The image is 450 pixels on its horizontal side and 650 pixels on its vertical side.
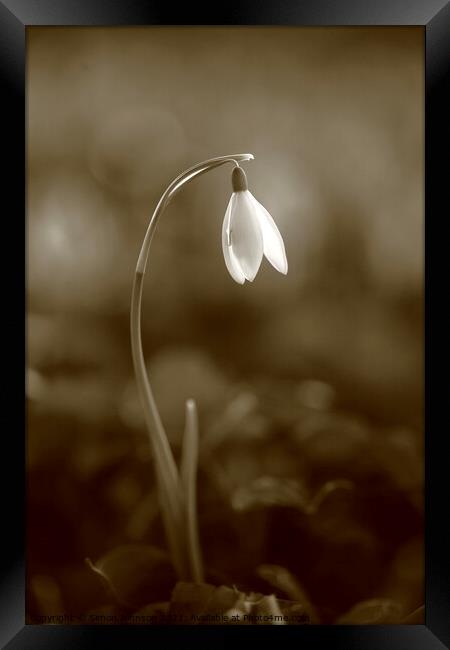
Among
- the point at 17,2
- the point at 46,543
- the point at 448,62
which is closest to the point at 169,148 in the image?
the point at 17,2

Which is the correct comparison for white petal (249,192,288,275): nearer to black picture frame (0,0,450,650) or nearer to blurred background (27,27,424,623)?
blurred background (27,27,424,623)

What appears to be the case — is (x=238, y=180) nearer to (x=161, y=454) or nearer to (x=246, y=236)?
(x=246, y=236)

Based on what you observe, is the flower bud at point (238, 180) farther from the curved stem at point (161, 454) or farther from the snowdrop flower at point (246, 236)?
the curved stem at point (161, 454)

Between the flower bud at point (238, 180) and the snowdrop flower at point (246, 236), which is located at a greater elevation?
the flower bud at point (238, 180)

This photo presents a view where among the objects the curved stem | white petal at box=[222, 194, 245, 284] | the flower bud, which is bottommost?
the curved stem

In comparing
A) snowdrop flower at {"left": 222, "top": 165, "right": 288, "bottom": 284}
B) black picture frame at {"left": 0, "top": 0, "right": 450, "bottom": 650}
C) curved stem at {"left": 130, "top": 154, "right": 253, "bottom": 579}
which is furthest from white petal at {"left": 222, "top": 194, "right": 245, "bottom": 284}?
black picture frame at {"left": 0, "top": 0, "right": 450, "bottom": 650}

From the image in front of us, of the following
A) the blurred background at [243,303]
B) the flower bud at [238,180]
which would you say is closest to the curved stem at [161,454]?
the blurred background at [243,303]

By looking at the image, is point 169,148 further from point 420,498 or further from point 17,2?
point 420,498
